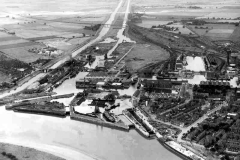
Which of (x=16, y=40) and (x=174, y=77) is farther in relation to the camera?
(x=16, y=40)

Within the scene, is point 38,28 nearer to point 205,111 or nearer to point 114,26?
point 114,26

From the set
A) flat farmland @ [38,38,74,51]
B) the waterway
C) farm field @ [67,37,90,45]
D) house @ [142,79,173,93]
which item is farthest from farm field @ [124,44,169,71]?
the waterway

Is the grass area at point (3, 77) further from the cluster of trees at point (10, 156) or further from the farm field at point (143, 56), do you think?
the cluster of trees at point (10, 156)

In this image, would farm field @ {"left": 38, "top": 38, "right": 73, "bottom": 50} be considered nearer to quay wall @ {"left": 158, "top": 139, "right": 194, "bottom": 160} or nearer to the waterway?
the waterway

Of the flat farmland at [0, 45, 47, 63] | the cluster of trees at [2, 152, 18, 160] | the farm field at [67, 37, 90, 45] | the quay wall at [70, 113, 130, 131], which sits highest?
the farm field at [67, 37, 90, 45]

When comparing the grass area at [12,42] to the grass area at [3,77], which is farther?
the grass area at [12,42]

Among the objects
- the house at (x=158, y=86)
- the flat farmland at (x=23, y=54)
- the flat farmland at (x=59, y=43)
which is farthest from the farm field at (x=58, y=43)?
the house at (x=158, y=86)

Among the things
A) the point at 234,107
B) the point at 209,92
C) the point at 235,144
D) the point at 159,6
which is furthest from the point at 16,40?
the point at 159,6
